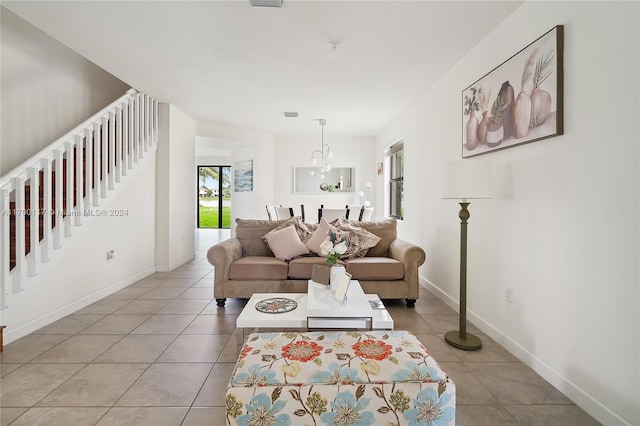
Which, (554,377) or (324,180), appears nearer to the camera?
(554,377)

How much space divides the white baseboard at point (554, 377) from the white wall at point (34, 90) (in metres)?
4.53

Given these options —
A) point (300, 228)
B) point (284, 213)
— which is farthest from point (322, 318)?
point (284, 213)

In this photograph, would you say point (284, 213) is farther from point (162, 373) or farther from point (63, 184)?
point (162, 373)

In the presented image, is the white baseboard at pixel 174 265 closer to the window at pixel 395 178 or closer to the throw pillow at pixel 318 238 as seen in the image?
the throw pillow at pixel 318 238

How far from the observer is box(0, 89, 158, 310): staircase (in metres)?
2.35

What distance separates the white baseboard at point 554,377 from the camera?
5.03 feet

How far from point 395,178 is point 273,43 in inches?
142

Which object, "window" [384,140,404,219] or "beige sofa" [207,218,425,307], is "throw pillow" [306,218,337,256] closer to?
"beige sofa" [207,218,425,307]

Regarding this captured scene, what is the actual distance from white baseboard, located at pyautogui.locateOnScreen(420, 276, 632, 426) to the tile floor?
4 centimetres

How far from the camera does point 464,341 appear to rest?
236 centimetres

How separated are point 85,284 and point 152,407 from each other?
225cm

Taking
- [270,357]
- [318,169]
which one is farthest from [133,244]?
[318,169]

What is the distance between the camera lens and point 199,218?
1110 centimetres

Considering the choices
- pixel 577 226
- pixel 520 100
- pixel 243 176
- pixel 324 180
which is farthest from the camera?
pixel 324 180
